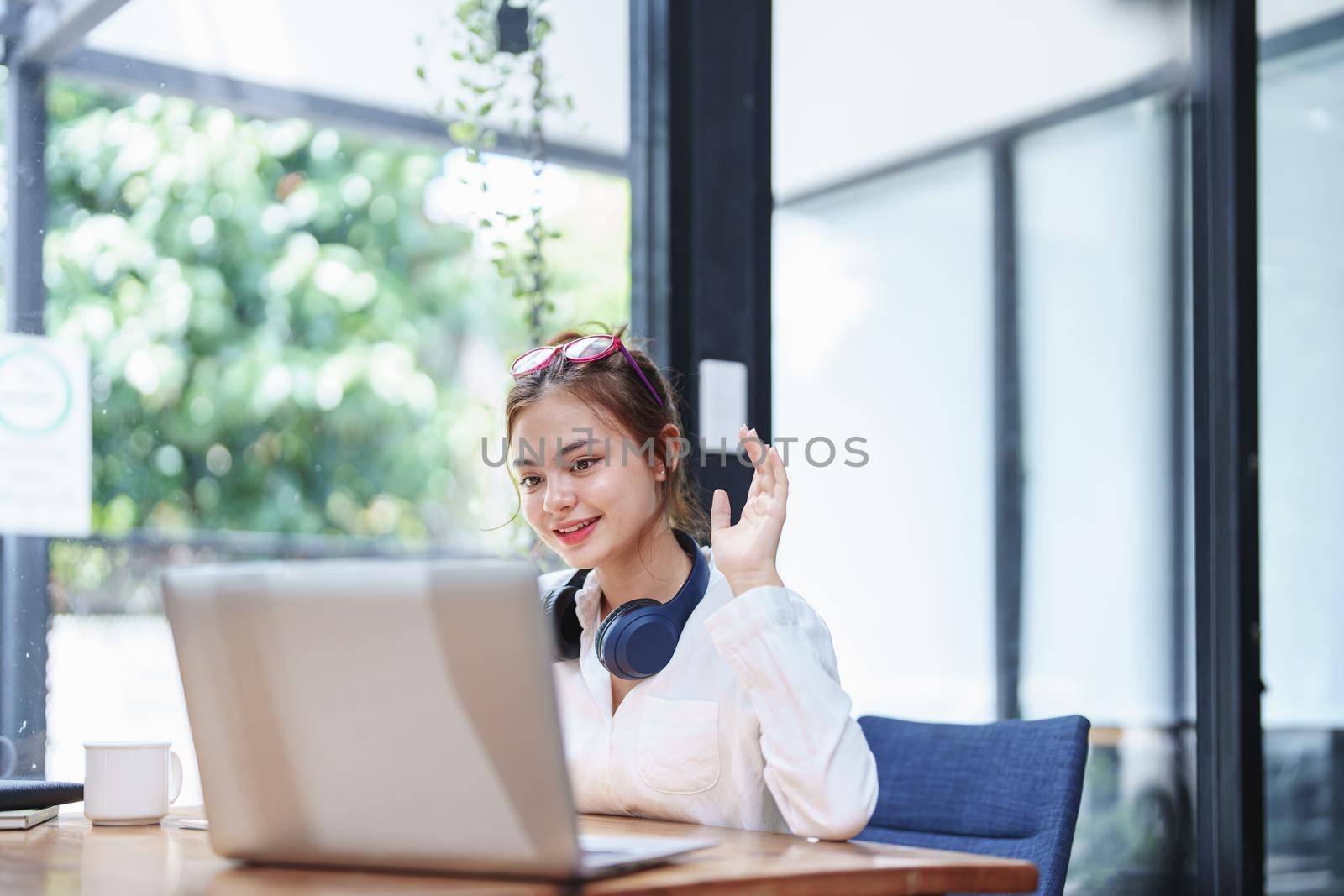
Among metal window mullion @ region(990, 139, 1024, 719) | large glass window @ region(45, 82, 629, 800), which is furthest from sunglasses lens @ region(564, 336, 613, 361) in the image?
metal window mullion @ region(990, 139, 1024, 719)

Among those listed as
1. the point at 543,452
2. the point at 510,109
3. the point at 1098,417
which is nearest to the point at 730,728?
the point at 543,452

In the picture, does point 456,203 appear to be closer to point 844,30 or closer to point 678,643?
point 844,30

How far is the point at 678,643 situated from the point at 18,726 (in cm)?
101

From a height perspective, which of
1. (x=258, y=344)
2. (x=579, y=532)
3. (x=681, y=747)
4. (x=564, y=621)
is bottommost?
(x=681, y=747)

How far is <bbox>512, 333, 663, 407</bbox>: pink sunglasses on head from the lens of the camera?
1.68 metres

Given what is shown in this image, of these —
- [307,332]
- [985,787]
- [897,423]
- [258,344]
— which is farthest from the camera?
[307,332]

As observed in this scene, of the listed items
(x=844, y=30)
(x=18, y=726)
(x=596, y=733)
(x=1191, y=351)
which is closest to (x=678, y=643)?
(x=596, y=733)

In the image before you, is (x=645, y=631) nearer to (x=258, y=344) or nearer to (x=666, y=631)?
(x=666, y=631)

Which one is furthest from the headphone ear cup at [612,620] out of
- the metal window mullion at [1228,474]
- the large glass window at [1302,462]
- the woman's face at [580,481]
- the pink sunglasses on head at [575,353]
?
the large glass window at [1302,462]

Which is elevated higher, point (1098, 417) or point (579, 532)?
point (1098, 417)

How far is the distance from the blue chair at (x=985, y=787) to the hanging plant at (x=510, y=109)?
3.31 feet

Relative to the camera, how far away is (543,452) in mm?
1651

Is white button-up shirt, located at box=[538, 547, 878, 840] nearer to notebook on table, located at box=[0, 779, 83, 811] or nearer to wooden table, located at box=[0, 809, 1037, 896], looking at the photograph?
wooden table, located at box=[0, 809, 1037, 896]

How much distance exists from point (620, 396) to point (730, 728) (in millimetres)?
454
